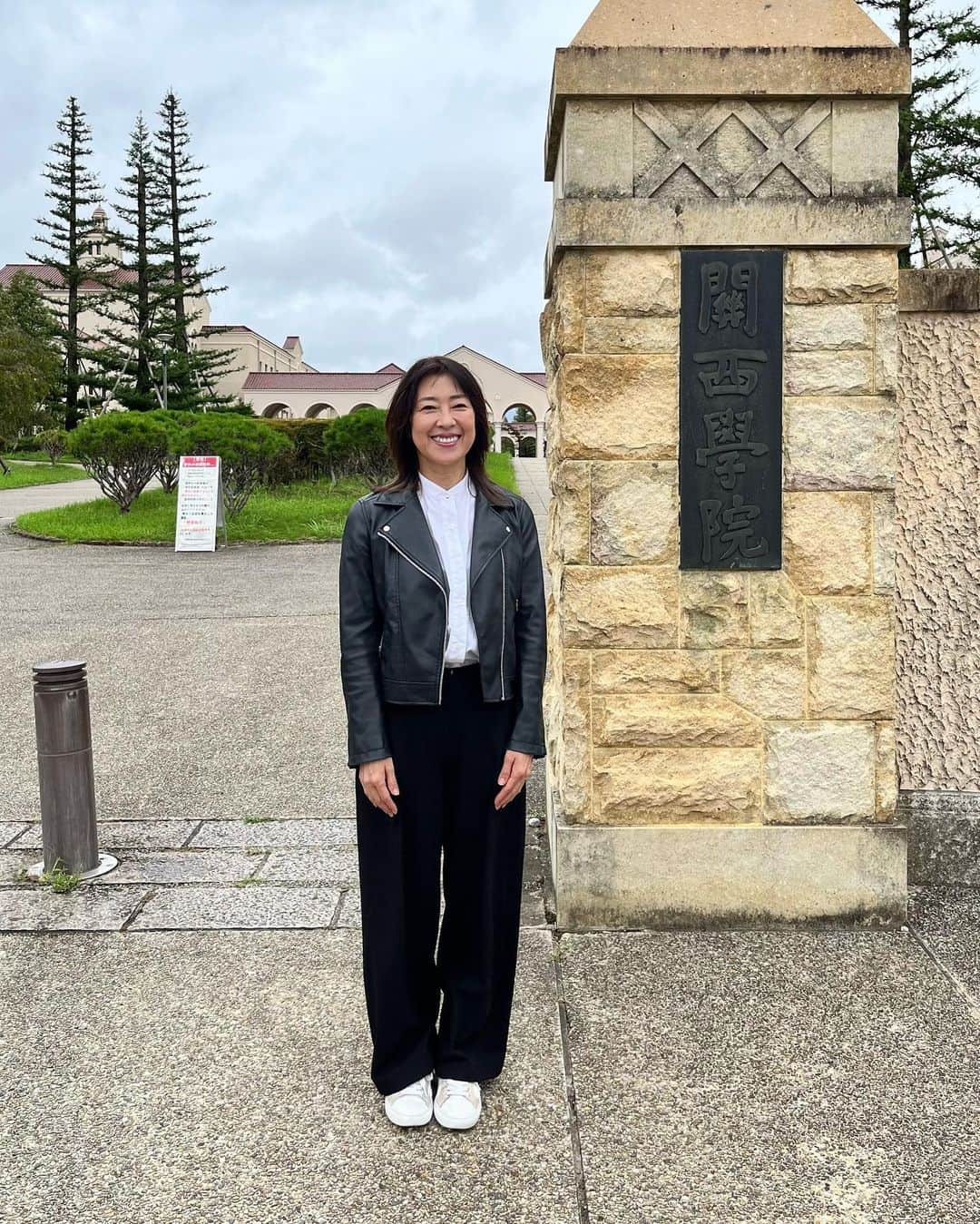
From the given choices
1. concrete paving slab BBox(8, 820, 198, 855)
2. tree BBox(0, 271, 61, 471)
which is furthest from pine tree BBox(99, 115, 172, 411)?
concrete paving slab BBox(8, 820, 198, 855)

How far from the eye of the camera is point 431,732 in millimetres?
2660

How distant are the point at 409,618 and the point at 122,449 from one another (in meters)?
16.0

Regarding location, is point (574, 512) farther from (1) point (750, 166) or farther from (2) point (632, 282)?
(1) point (750, 166)

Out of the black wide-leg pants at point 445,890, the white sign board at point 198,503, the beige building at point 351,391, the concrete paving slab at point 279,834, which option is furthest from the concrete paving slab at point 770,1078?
the beige building at point 351,391

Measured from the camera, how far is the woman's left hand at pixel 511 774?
2658 millimetres

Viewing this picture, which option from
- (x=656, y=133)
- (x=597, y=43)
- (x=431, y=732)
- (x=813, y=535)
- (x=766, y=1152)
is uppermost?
(x=597, y=43)

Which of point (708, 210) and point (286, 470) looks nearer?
point (708, 210)

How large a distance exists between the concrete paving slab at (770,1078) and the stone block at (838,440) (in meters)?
1.55

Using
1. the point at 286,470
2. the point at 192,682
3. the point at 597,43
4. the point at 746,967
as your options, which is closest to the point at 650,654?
the point at 746,967

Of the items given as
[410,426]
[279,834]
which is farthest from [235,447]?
[410,426]

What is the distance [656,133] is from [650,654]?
67.0 inches

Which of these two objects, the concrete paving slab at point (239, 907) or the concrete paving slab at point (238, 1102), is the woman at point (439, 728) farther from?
the concrete paving slab at point (239, 907)

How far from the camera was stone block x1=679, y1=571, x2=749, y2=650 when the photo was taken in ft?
12.1

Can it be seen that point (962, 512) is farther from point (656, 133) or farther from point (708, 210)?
point (656, 133)
